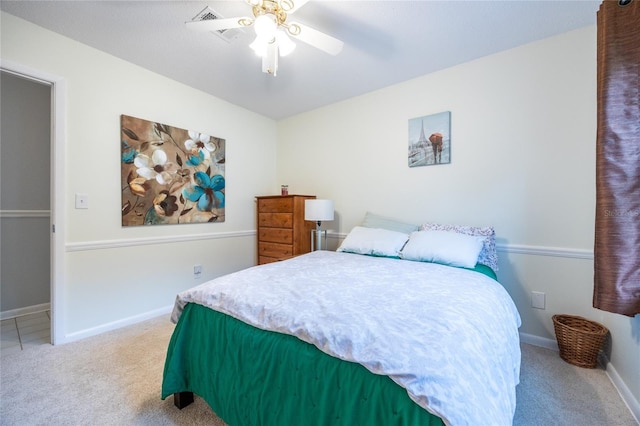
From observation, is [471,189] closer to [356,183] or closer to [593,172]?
[593,172]

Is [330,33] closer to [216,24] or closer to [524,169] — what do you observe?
[216,24]

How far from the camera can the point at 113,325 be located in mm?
2268

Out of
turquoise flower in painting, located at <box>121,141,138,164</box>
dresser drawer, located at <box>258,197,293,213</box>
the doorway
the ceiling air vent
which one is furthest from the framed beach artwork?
the doorway

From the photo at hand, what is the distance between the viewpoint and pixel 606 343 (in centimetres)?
173

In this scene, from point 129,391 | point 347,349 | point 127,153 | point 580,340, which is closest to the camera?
point 347,349

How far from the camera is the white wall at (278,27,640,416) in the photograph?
1.88m

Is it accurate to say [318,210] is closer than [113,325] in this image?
No

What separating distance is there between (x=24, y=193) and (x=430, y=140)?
169 inches

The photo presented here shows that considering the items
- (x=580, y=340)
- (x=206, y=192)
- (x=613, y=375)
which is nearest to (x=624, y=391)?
(x=613, y=375)

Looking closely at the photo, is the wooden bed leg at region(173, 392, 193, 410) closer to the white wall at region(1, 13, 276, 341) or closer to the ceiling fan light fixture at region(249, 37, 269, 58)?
the white wall at region(1, 13, 276, 341)

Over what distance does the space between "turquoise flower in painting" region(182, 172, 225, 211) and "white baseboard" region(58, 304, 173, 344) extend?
113 cm

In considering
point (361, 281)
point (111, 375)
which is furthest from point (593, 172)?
point (111, 375)

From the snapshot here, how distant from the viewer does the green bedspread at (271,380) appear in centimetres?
75

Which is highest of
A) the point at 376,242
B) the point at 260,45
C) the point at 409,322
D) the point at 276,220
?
the point at 260,45
